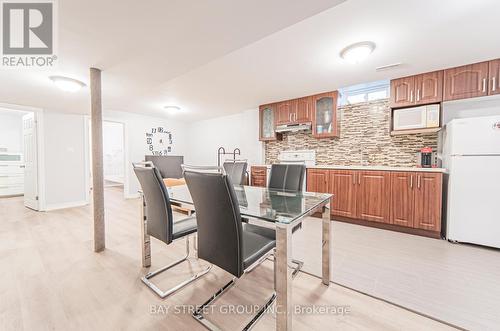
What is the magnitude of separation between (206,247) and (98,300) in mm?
995

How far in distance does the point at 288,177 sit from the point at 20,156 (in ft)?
24.6

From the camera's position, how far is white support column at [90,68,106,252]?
87.8 inches

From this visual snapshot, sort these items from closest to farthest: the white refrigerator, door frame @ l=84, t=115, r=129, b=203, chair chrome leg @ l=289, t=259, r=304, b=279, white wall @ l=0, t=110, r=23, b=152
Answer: chair chrome leg @ l=289, t=259, r=304, b=279, the white refrigerator, door frame @ l=84, t=115, r=129, b=203, white wall @ l=0, t=110, r=23, b=152

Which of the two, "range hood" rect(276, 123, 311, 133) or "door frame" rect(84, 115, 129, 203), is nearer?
"range hood" rect(276, 123, 311, 133)

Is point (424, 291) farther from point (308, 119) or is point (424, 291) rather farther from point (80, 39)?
point (80, 39)

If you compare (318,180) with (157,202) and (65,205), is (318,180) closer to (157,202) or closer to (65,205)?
(157,202)

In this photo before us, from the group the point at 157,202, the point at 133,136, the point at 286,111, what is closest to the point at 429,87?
the point at 286,111

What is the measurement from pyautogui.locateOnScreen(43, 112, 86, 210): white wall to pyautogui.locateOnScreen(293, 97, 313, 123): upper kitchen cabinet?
485 centimetres

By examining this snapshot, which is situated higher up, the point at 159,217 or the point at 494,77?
the point at 494,77

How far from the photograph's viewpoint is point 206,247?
1199mm

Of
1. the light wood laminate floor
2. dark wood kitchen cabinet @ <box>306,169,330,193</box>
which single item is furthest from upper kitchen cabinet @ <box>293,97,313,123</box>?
the light wood laminate floor

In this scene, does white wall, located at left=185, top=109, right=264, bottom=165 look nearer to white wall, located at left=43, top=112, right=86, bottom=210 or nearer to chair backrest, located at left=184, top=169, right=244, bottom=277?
white wall, located at left=43, top=112, right=86, bottom=210

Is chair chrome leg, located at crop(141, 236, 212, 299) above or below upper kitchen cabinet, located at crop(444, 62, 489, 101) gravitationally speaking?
below

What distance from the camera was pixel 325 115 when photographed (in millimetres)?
3592
